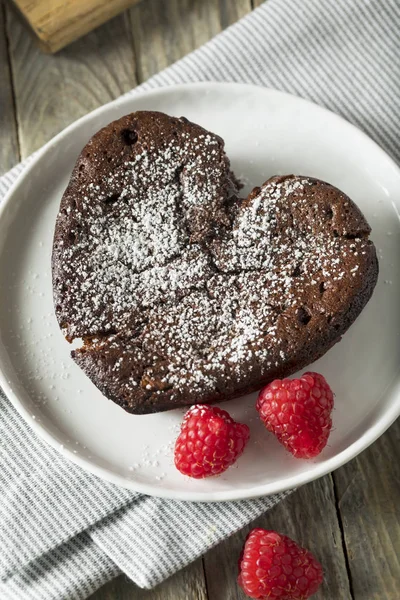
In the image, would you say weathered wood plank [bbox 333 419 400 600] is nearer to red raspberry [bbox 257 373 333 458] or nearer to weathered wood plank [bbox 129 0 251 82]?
red raspberry [bbox 257 373 333 458]

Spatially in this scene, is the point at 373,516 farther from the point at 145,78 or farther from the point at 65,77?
the point at 65,77

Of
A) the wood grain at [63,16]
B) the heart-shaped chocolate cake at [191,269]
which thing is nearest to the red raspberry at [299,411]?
the heart-shaped chocolate cake at [191,269]

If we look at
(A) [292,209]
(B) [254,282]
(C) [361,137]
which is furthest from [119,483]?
Result: (C) [361,137]

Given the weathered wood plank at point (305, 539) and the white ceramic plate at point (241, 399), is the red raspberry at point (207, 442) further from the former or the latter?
the weathered wood plank at point (305, 539)

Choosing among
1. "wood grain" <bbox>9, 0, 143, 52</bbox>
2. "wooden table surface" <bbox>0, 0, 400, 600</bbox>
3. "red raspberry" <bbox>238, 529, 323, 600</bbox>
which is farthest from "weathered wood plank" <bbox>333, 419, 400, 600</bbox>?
"wood grain" <bbox>9, 0, 143, 52</bbox>

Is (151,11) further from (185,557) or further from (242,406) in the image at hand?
(185,557)

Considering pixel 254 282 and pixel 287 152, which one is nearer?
pixel 254 282
